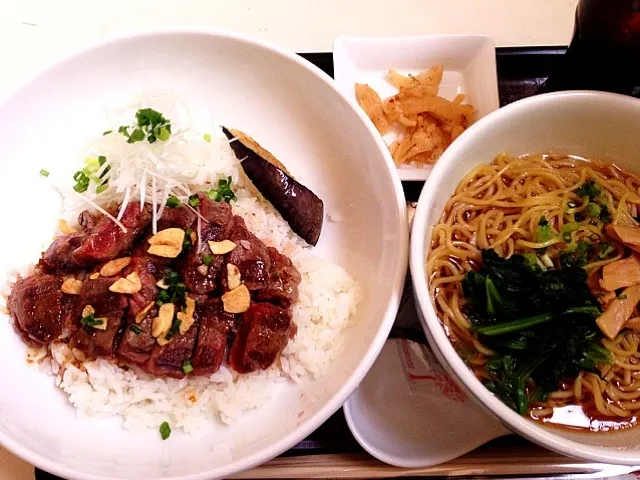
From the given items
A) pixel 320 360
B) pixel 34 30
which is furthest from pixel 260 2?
pixel 320 360

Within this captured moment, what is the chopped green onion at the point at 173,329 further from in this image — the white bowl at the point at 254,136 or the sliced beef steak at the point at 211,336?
the white bowl at the point at 254,136

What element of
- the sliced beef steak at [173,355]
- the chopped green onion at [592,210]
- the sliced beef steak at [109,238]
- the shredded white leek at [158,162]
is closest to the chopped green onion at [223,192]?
the shredded white leek at [158,162]

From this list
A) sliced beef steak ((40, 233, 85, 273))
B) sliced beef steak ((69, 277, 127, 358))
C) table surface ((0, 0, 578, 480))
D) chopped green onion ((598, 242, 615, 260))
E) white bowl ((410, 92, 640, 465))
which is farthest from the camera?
table surface ((0, 0, 578, 480))

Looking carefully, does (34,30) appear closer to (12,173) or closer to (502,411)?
(12,173)

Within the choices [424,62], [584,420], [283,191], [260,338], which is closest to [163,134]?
[283,191]

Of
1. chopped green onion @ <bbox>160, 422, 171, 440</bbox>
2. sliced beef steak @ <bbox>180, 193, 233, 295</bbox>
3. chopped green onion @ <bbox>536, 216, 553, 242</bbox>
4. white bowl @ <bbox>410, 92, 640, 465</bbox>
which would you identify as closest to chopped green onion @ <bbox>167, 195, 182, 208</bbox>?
sliced beef steak @ <bbox>180, 193, 233, 295</bbox>

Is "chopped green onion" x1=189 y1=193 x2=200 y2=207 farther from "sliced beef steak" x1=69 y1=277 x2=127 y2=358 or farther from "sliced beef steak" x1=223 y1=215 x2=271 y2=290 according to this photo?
"sliced beef steak" x1=69 y1=277 x2=127 y2=358

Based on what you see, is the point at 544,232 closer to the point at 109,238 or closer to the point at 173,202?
the point at 173,202
